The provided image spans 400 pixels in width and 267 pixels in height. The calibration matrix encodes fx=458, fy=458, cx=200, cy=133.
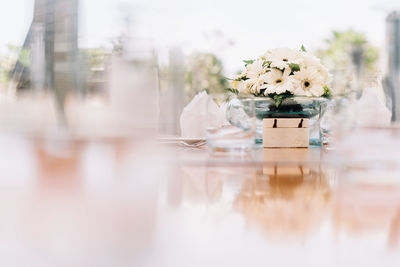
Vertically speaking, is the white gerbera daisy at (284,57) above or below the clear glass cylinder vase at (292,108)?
above

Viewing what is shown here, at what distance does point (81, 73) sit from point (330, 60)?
292cm

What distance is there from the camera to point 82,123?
116 inches

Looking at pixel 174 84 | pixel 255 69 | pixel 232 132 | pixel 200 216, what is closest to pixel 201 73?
pixel 174 84

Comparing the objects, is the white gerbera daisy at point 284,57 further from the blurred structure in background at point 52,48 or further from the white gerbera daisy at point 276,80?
the blurred structure in background at point 52,48

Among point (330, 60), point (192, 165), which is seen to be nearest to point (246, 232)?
point (192, 165)

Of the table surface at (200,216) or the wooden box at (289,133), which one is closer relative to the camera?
the table surface at (200,216)

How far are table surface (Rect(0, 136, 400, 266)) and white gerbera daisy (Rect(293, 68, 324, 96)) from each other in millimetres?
467

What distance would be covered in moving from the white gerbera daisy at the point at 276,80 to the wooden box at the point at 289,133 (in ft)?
0.25

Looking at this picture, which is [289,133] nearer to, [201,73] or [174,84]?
[174,84]

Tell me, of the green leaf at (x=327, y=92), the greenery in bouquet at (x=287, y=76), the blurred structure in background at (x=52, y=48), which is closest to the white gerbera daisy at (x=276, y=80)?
the greenery in bouquet at (x=287, y=76)

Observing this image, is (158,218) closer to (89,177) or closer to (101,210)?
(101,210)

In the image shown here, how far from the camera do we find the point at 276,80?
118 centimetres

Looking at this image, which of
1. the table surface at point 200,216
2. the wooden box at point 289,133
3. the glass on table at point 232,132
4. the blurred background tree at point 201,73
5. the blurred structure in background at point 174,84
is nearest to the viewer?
the table surface at point 200,216

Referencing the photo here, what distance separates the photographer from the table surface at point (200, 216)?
30 centimetres
